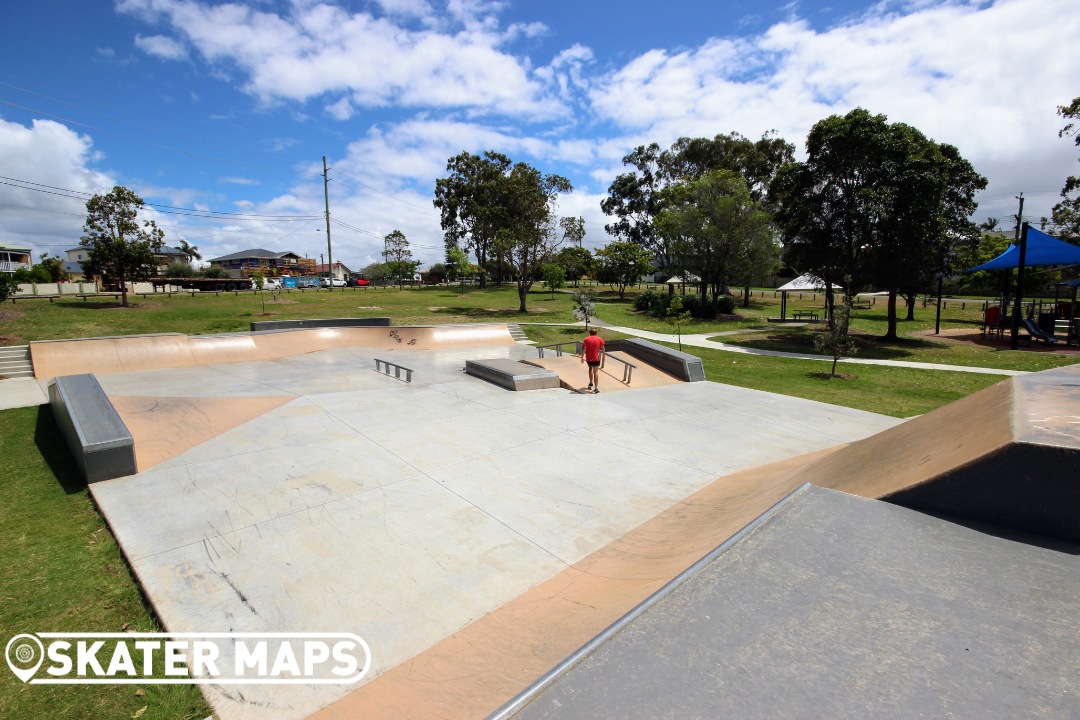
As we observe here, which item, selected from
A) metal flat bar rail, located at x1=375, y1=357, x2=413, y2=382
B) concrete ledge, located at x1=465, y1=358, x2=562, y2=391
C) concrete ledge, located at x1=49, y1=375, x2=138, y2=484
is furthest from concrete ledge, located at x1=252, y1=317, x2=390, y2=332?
concrete ledge, located at x1=49, y1=375, x2=138, y2=484

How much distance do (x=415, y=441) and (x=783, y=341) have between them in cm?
2110

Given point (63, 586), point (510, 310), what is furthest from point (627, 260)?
point (63, 586)

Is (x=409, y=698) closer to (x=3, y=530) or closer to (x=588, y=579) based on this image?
(x=588, y=579)

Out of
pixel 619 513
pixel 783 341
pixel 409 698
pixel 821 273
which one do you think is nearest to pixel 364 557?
pixel 409 698

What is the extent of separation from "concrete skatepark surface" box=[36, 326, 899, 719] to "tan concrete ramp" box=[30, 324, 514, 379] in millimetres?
3545

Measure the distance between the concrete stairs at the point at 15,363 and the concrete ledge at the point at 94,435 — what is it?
8.02 meters

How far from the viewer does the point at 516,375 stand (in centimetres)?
1152

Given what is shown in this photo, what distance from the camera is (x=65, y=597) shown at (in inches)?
157

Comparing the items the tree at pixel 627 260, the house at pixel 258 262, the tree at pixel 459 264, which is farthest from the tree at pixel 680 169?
the house at pixel 258 262

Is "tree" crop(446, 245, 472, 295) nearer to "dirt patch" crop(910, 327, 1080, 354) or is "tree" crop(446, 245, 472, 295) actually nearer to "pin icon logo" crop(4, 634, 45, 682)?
"dirt patch" crop(910, 327, 1080, 354)

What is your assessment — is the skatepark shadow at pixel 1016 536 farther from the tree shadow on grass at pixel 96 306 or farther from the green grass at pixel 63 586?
the tree shadow on grass at pixel 96 306

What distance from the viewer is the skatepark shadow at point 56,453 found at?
6277 millimetres

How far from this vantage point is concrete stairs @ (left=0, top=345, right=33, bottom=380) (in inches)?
515

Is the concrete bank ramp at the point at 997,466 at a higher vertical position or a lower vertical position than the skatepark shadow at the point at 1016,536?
higher
